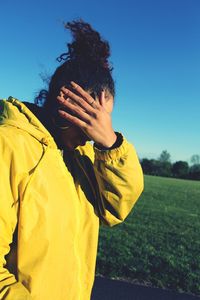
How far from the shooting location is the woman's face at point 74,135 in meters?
1.95

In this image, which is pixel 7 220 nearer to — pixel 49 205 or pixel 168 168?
pixel 49 205

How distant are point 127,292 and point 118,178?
14.9ft

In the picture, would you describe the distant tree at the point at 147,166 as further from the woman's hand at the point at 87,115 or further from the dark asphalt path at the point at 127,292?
the woman's hand at the point at 87,115

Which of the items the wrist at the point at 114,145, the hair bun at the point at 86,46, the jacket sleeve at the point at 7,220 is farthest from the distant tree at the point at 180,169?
the jacket sleeve at the point at 7,220

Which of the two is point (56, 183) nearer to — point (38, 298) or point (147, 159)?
point (38, 298)

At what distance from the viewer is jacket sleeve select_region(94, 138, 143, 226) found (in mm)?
1945

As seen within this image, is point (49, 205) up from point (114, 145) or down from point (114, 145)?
down

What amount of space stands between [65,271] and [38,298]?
162 millimetres

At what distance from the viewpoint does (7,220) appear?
1.54 metres

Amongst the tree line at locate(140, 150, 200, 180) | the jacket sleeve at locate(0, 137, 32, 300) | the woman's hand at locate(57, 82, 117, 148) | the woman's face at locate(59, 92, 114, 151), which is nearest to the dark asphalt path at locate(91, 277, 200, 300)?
the woman's face at locate(59, 92, 114, 151)

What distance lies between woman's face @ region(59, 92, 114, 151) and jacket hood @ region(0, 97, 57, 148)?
0.39 feet

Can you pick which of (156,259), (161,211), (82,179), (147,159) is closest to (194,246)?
(156,259)

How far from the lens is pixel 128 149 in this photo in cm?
200

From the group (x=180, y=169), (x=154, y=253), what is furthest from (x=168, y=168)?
(x=154, y=253)
